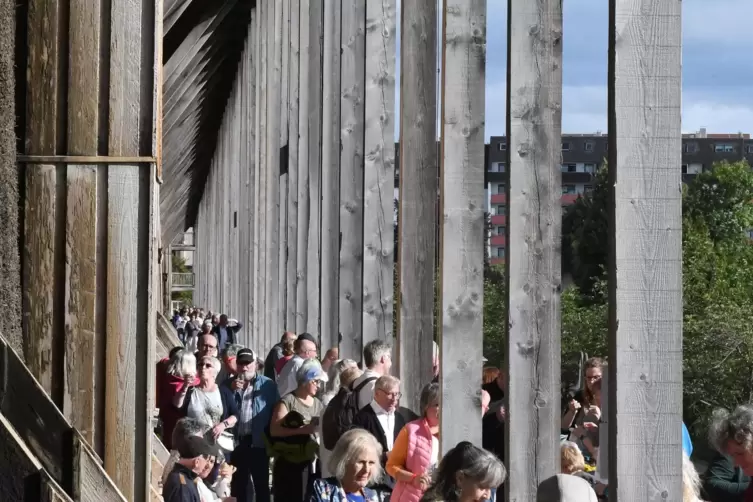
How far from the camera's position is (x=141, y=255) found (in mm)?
5504

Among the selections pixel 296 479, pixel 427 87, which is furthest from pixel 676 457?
pixel 296 479

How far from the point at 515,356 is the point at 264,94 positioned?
537 inches

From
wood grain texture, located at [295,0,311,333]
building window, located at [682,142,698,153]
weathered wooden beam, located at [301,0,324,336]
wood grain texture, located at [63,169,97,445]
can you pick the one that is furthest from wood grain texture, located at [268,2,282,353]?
building window, located at [682,142,698,153]

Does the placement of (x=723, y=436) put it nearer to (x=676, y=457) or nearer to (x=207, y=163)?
(x=676, y=457)

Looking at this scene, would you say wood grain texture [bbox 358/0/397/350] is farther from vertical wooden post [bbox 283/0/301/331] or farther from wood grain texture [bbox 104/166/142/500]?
vertical wooden post [bbox 283/0/301/331]

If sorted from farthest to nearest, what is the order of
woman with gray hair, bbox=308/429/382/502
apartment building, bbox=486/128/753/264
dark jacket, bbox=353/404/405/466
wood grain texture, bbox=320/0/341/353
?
apartment building, bbox=486/128/753/264, wood grain texture, bbox=320/0/341/353, dark jacket, bbox=353/404/405/466, woman with gray hair, bbox=308/429/382/502

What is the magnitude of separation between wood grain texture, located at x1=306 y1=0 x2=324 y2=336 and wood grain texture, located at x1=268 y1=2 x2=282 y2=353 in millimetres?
3524

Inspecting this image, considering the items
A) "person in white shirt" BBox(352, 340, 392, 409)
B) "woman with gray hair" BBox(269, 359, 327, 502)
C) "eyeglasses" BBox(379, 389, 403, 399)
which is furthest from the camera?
"woman with gray hair" BBox(269, 359, 327, 502)

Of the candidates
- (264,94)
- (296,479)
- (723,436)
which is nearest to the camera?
(723,436)

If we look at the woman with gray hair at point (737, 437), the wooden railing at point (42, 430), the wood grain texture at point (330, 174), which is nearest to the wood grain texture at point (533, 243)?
the woman with gray hair at point (737, 437)

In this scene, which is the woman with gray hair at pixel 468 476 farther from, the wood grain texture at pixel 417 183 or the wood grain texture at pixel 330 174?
the wood grain texture at pixel 330 174

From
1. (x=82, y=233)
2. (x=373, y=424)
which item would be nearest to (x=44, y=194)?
(x=82, y=233)

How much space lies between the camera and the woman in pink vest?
645 cm

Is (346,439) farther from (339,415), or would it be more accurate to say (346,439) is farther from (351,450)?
(339,415)
